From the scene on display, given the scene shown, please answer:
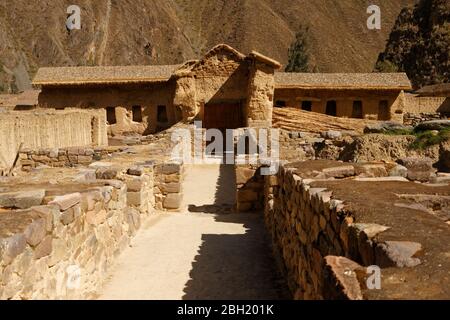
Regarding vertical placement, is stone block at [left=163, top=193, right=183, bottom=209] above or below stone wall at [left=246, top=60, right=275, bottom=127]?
below

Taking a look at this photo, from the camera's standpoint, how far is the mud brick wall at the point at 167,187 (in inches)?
372

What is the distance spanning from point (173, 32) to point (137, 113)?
161ft

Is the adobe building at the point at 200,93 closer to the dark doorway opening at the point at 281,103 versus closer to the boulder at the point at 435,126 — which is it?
the dark doorway opening at the point at 281,103

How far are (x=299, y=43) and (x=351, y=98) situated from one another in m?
26.4

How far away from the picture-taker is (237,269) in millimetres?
6168

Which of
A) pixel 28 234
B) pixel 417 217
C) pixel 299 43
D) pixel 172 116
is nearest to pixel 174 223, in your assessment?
pixel 28 234

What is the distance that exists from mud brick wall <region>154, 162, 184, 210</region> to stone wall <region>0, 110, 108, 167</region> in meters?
5.11

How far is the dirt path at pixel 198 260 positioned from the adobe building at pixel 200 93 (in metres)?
11.7

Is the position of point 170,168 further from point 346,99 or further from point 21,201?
Answer: point 346,99

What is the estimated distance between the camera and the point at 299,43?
47531mm

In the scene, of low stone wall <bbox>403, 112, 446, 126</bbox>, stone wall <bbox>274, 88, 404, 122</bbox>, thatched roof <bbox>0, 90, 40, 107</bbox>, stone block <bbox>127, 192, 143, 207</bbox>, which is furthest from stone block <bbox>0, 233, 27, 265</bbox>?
thatched roof <bbox>0, 90, 40, 107</bbox>

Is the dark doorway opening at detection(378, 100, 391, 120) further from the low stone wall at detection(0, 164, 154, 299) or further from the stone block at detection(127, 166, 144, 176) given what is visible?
the low stone wall at detection(0, 164, 154, 299)

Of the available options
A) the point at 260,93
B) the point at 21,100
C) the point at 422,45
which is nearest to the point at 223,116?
the point at 260,93

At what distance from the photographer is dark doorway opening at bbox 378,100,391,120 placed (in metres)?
23.1
